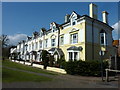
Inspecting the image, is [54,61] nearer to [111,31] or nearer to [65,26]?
[65,26]

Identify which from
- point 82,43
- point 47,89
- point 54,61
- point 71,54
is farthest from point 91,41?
point 47,89

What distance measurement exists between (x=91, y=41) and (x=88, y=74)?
7.41 metres

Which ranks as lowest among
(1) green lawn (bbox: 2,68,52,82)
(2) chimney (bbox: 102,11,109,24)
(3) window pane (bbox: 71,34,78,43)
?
(1) green lawn (bbox: 2,68,52,82)

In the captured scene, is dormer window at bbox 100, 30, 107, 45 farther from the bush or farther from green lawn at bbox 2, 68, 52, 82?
green lawn at bbox 2, 68, 52, 82

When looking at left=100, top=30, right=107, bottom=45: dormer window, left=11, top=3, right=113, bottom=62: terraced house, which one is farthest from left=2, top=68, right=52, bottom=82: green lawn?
left=100, top=30, right=107, bottom=45: dormer window

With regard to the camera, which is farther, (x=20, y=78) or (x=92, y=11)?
(x=92, y=11)

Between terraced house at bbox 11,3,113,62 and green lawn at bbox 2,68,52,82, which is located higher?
terraced house at bbox 11,3,113,62

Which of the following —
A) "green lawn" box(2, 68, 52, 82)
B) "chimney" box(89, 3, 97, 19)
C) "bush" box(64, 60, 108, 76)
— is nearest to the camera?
A: "green lawn" box(2, 68, 52, 82)

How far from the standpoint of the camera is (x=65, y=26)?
27.0 meters

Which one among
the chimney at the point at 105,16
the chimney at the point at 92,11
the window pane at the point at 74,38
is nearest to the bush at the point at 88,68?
the window pane at the point at 74,38

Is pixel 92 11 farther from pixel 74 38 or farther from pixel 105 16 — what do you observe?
pixel 74 38

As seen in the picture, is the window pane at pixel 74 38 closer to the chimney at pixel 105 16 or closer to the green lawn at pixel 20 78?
the chimney at pixel 105 16

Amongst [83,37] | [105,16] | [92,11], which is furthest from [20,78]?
[105,16]

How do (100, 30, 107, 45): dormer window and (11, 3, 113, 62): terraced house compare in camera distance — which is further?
(100, 30, 107, 45): dormer window
